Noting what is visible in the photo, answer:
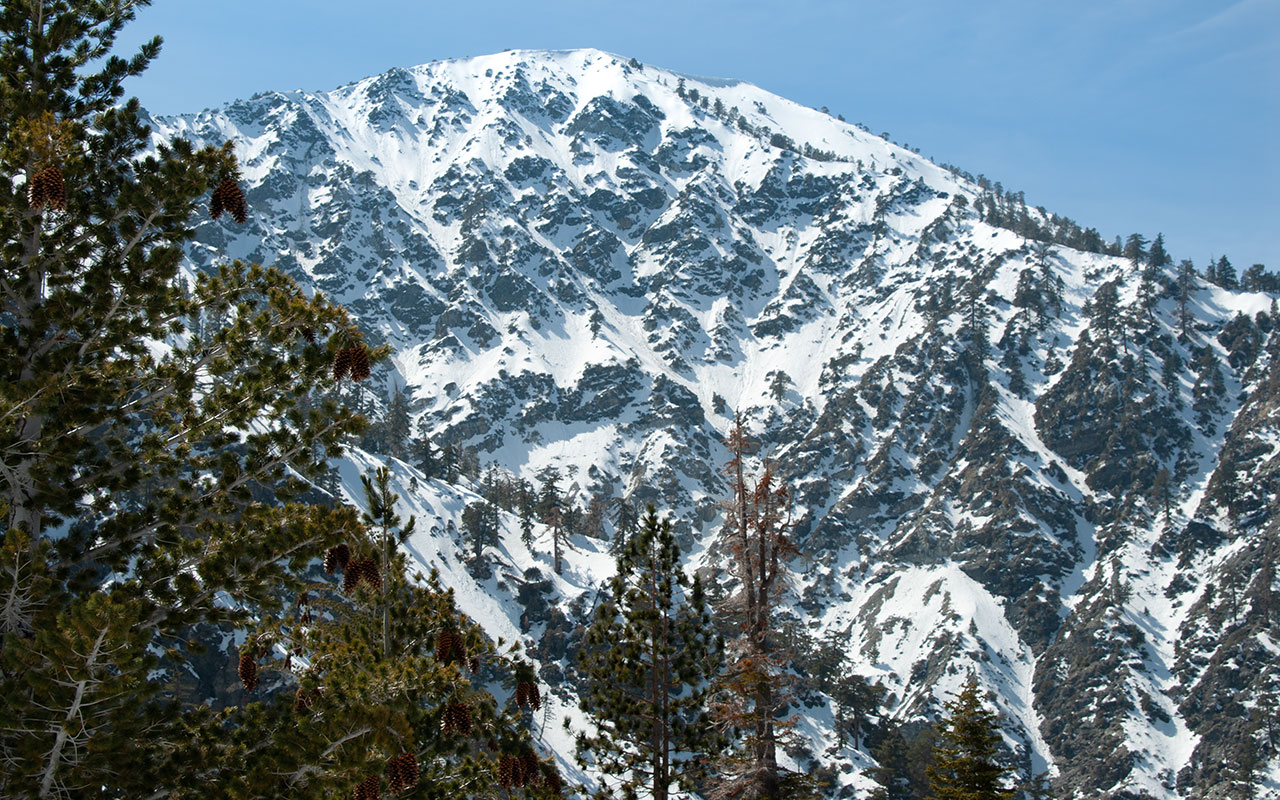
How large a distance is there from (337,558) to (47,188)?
18.1 feet

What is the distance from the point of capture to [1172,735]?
136 metres

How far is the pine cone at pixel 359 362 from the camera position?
10.9 m

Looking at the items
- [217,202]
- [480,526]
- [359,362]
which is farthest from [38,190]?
[480,526]

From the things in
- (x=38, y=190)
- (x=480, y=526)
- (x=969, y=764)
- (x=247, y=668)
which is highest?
(x=480, y=526)

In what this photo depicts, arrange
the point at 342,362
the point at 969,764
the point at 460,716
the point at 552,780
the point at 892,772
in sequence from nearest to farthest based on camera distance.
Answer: the point at 342,362
the point at 460,716
the point at 552,780
the point at 969,764
the point at 892,772

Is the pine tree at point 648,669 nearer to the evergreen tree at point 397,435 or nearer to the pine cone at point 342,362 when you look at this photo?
the pine cone at point 342,362

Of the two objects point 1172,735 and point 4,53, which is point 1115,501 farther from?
point 4,53

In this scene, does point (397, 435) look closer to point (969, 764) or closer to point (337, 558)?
point (969, 764)

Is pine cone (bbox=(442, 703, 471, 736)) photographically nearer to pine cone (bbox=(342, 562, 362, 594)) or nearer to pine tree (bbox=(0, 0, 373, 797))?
pine cone (bbox=(342, 562, 362, 594))

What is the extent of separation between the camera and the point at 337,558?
36.3 ft

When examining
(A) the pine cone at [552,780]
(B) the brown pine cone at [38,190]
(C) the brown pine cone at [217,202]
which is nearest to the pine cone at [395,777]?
(A) the pine cone at [552,780]

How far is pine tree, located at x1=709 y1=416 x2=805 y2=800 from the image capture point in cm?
1920

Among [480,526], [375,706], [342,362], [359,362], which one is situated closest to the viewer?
[375,706]

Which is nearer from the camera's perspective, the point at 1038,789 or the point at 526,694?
the point at 526,694
